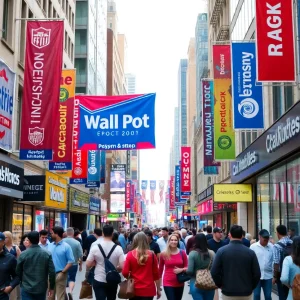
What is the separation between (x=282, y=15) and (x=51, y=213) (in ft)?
75.2

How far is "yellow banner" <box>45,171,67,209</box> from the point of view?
2666cm

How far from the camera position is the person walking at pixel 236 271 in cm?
773

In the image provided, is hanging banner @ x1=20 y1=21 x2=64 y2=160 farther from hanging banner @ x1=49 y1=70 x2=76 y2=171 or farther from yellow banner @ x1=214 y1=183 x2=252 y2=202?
yellow banner @ x1=214 y1=183 x2=252 y2=202

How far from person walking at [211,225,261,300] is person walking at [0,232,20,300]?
2.96 meters

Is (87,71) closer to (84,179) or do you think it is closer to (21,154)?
(84,179)

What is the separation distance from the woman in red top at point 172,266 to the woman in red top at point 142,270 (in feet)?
5.70

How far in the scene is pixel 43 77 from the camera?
19.7 m

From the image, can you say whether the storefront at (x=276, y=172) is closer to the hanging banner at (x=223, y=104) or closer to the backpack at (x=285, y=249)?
the hanging banner at (x=223, y=104)

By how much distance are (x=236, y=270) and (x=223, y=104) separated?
16772 mm

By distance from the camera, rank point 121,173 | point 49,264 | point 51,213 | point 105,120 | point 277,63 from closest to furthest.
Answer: point 49,264 < point 277,63 < point 105,120 < point 51,213 < point 121,173

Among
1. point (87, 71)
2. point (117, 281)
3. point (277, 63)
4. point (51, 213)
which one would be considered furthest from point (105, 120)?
point (87, 71)

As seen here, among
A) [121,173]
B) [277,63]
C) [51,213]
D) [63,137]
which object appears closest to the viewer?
[277,63]

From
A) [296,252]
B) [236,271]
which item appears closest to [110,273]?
[236,271]

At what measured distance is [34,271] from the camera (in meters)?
8.73
